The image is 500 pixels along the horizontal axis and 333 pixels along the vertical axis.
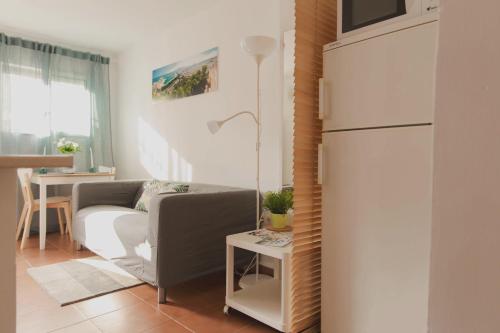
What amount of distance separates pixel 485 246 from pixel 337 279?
1.26 m

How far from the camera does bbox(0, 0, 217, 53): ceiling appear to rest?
10.6 feet

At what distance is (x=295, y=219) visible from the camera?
1.62m

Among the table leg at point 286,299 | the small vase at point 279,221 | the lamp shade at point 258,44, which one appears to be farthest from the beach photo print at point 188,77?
the table leg at point 286,299

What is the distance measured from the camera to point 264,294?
Result: 2.02 m

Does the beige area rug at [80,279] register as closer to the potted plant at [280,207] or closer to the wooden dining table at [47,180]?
the wooden dining table at [47,180]

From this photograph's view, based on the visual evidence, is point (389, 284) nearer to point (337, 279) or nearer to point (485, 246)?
point (337, 279)

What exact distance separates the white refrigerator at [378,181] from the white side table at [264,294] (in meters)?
0.19

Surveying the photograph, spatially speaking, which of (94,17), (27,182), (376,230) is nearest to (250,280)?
(376,230)

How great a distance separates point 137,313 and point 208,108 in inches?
77.2

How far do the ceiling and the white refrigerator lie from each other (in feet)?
7.34

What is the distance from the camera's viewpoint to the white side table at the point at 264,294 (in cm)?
164

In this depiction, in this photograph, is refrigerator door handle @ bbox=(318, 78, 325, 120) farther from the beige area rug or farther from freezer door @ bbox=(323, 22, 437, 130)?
the beige area rug

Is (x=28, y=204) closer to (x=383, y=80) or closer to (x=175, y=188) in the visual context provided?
(x=175, y=188)

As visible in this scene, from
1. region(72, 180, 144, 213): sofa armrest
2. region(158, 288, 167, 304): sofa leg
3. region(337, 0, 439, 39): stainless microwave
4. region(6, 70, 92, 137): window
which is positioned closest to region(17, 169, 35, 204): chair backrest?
region(72, 180, 144, 213): sofa armrest
